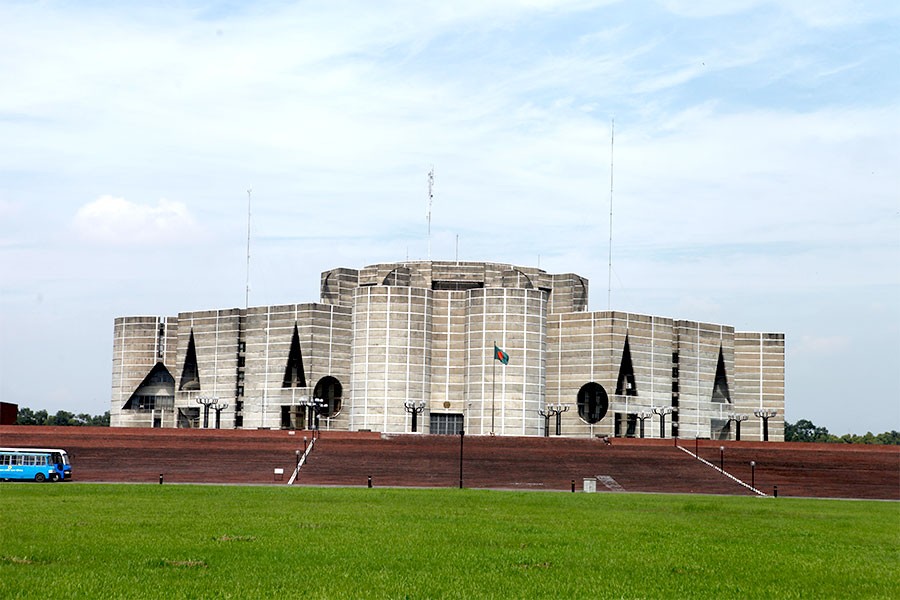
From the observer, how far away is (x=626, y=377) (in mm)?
107375

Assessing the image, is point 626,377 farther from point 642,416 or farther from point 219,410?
point 219,410

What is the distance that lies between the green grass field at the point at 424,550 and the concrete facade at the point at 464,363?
2444 inches

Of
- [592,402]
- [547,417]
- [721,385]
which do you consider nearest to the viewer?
[547,417]

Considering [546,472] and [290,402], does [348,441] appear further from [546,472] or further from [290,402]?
[290,402]

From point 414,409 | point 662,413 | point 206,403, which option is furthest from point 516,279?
point 206,403

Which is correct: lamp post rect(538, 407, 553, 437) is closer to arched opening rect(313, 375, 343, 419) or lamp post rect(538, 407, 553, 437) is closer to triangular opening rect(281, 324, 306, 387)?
arched opening rect(313, 375, 343, 419)

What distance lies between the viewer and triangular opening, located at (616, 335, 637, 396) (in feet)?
349

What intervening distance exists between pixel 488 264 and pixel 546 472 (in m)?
49.7

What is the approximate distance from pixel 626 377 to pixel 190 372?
42.6 m

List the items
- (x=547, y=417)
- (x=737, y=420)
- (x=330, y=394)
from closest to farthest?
1. (x=547, y=417)
2. (x=330, y=394)
3. (x=737, y=420)

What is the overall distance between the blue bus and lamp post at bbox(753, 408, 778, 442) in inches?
2640

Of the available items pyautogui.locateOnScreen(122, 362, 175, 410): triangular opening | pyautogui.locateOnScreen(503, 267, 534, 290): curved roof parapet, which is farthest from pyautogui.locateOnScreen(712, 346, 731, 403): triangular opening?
pyautogui.locateOnScreen(122, 362, 175, 410): triangular opening

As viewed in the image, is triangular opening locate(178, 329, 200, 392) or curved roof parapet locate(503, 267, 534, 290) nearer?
curved roof parapet locate(503, 267, 534, 290)

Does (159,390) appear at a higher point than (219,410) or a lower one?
higher
